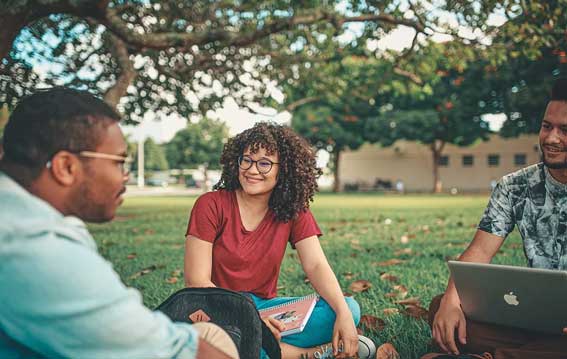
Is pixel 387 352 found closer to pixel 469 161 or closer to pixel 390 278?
pixel 390 278

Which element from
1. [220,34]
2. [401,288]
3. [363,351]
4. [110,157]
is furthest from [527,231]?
[220,34]

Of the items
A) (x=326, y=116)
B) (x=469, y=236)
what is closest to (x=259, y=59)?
(x=469, y=236)

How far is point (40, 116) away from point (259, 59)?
391 inches

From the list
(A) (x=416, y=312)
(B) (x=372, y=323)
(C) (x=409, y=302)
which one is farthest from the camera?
(C) (x=409, y=302)

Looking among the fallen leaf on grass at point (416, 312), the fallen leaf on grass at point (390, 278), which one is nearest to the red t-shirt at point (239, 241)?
the fallen leaf on grass at point (416, 312)

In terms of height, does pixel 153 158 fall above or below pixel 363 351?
above

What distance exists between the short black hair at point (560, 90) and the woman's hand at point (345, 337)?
160 centimetres

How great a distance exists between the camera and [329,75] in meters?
11.5

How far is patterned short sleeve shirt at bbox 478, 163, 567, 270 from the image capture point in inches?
125

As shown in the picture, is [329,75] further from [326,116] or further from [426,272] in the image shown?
[326,116]

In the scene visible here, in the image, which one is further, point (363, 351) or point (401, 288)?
point (401, 288)

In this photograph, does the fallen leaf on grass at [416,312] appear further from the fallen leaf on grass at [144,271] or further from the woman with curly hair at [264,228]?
the fallen leaf on grass at [144,271]

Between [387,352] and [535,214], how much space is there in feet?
3.77

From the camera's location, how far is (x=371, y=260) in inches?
264
